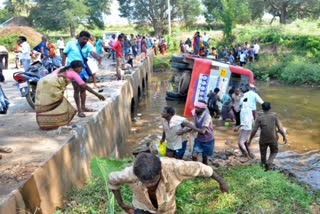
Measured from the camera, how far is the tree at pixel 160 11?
159 ft

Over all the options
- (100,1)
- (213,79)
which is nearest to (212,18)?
(100,1)

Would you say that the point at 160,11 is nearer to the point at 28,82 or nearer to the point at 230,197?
the point at 28,82

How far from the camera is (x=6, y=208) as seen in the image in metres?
3.66

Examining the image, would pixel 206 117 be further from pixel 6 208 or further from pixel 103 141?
pixel 6 208

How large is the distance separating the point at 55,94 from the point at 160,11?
44.9 meters

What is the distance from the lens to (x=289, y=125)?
470 inches

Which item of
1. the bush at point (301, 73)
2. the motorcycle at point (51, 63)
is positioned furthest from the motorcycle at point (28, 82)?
the bush at point (301, 73)

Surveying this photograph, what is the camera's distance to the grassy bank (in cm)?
468

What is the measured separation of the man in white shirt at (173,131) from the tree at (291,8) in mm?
36898

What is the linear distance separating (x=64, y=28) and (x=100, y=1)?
26.4 ft

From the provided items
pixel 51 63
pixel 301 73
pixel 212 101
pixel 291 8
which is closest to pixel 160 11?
pixel 291 8

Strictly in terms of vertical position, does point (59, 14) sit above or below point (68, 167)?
above

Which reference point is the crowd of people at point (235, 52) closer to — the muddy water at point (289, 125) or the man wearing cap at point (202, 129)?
the muddy water at point (289, 125)

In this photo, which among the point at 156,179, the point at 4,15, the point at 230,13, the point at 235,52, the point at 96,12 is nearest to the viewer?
the point at 156,179
